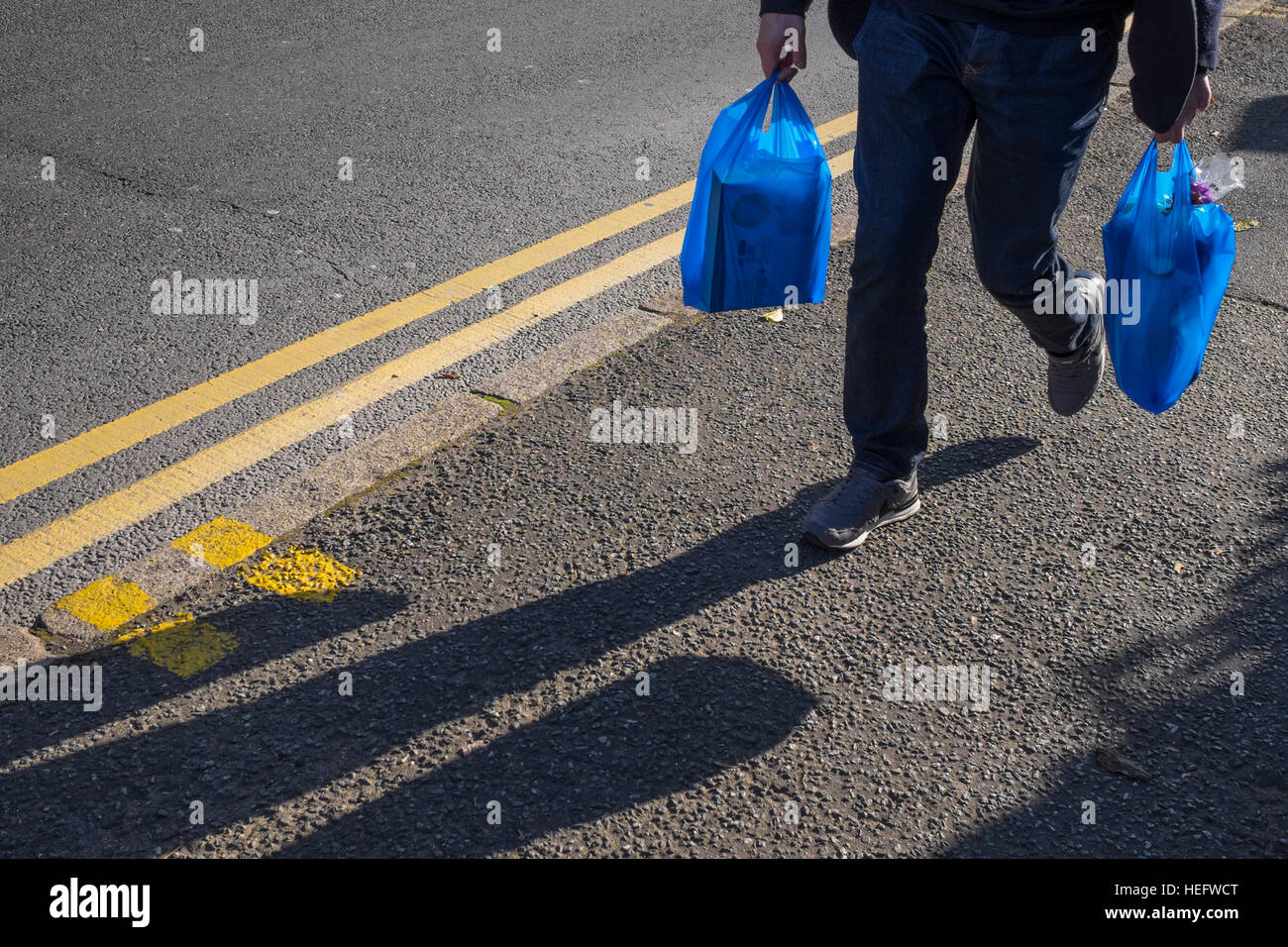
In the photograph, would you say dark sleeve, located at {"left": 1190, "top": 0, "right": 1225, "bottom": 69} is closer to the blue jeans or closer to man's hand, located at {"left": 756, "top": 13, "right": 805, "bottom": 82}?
the blue jeans

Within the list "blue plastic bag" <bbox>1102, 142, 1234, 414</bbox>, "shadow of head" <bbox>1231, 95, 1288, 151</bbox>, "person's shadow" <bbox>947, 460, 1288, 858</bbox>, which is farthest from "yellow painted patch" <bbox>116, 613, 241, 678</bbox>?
"shadow of head" <bbox>1231, 95, 1288, 151</bbox>

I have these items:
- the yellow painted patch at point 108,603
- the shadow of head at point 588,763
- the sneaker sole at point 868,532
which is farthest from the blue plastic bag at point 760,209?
the yellow painted patch at point 108,603

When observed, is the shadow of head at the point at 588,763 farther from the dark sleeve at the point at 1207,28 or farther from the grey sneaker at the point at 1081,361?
the dark sleeve at the point at 1207,28

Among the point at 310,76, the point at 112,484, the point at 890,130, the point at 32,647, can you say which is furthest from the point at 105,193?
the point at 890,130

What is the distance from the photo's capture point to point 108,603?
2.79 meters

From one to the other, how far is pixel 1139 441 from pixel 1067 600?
2.85ft

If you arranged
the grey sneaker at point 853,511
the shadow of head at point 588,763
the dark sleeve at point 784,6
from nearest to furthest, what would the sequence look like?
the shadow of head at point 588,763
the dark sleeve at point 784,6
the grey sneaker at point 853,511

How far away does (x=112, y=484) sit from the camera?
327 cm

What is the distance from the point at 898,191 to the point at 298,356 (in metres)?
2.02

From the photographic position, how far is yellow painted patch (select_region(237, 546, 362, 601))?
284cm

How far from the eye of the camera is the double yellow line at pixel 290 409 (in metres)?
3.13

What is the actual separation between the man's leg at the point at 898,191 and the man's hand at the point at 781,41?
0.17 meters
